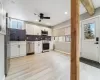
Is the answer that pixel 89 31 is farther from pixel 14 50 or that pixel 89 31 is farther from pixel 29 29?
pixel 14 50

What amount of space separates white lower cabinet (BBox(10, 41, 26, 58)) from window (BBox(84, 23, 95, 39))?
13.3ft

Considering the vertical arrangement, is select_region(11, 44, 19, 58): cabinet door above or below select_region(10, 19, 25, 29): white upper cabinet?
below

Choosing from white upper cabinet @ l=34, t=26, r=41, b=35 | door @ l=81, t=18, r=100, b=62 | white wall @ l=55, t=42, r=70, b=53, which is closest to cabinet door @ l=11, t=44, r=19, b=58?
white upper cabinet @ l=34, t=26, r=41, b=35

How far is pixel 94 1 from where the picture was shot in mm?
3354

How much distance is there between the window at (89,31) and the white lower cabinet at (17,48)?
4069 millimetres

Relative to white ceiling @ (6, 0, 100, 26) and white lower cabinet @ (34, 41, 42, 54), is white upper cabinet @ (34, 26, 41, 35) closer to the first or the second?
white lower cabinet @ (34, 41, 42, 54)

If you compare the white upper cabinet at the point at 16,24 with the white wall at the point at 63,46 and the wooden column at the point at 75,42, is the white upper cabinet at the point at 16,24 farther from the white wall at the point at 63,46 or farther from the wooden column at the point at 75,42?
the wooden column at the point at 75,42

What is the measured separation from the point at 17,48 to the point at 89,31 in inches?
175

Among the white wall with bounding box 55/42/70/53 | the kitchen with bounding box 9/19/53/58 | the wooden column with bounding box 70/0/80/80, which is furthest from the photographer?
the white wall with bounding box 55/42/70/53

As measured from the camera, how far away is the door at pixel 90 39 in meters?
3.96

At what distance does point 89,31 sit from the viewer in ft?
14.6

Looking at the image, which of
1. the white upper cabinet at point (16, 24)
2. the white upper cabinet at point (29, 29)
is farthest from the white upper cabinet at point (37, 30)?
the white upper cabinet at point (16, 24)

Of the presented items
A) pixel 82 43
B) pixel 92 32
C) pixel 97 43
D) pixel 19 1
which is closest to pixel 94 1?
pixel 92 32

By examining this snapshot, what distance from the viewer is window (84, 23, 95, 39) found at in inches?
167
